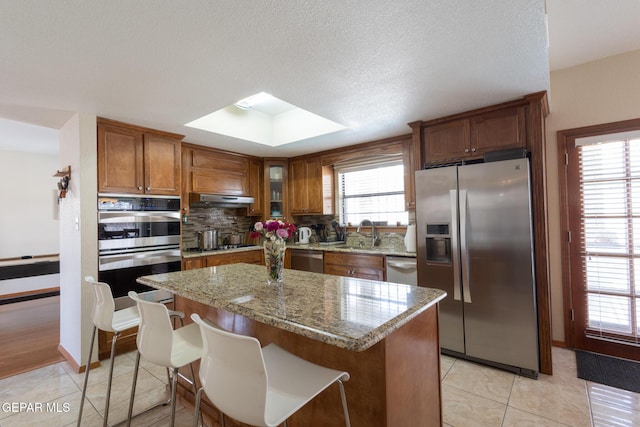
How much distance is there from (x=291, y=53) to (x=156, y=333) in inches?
66.5

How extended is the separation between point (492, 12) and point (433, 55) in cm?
40

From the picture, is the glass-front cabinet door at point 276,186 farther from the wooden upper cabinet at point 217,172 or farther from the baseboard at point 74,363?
the baseboard at point 74,363

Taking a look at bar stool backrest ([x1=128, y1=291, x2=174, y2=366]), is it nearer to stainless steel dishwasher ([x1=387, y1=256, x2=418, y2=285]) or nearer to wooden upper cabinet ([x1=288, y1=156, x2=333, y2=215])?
stainless steel dishwasher ([x1=387, y1=256, x2=418, y2=285])

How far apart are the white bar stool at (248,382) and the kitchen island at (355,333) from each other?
192 mm

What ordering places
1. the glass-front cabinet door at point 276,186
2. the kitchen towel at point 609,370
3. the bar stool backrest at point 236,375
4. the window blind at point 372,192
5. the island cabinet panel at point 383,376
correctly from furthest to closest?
the glass-front cabinet door at point 276,186 < the window blind at point 372,192 < the kitchen towel at point 609,370 < the island cabinet panel at point 383,376 < the bar stool backrest at point 236,375

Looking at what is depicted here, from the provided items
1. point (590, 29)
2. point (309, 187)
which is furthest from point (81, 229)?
point (590, 29)

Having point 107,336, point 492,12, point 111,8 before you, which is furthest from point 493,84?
point 107,336

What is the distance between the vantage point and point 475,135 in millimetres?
2840

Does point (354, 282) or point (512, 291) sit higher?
point (354, 282)

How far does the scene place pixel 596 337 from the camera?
2801 millimetres

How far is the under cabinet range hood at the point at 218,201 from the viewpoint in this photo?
380 centimetres

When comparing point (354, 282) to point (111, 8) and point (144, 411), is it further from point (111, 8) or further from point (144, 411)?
point (111, 8)

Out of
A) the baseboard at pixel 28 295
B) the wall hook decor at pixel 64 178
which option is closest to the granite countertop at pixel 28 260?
the baseboard at pixel 28 295

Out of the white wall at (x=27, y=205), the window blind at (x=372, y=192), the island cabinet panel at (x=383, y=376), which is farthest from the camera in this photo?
the white wall at (x=27, y=205)
